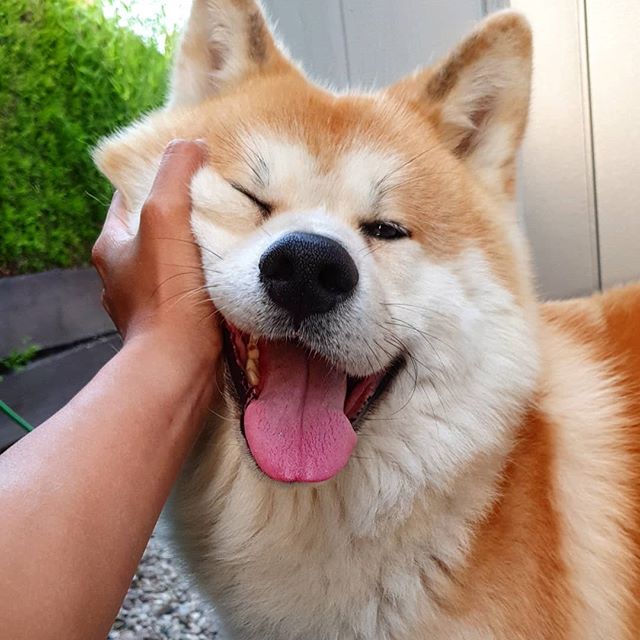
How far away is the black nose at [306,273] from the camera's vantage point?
1146mm

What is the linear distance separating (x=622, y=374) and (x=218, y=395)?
95cm

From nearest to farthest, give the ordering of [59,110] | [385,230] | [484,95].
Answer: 1. [385,230]
2. [484,95]
3. [59,110]

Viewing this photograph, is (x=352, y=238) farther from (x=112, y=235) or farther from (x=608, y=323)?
(x=608, y=323)

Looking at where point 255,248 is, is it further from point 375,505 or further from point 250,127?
point 375,505

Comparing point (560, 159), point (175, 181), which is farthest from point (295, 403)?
point (560, 159)

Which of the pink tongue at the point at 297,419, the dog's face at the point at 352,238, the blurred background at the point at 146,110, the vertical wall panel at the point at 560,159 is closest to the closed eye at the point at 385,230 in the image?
the dog's face at the point at 352,238

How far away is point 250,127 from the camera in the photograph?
144 cm

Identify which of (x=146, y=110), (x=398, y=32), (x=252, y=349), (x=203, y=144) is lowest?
(x=252, y=349)

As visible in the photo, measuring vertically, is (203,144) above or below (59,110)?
below

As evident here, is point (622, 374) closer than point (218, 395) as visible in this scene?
No

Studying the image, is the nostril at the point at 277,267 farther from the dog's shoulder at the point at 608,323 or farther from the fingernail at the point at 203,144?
the dog's shoulder at the point at 608,323

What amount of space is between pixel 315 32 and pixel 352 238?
8.91 feet

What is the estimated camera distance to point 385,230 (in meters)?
1.39

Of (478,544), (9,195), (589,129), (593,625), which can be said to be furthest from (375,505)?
(589,129)
